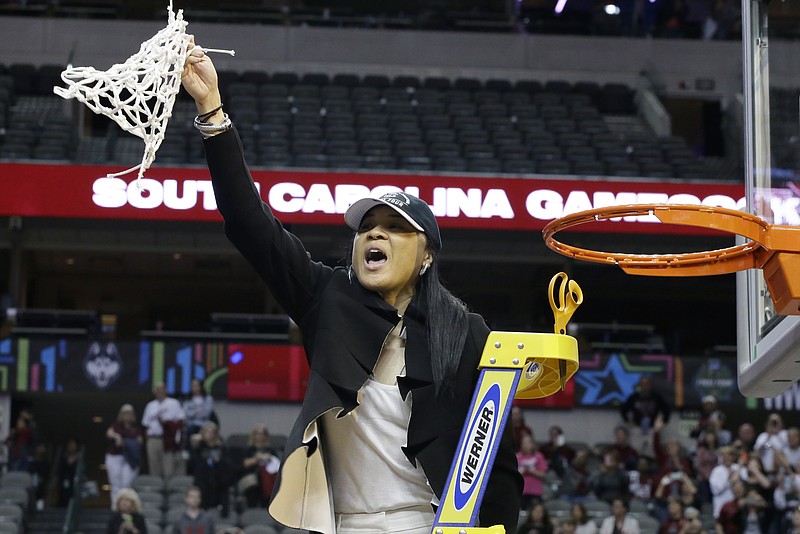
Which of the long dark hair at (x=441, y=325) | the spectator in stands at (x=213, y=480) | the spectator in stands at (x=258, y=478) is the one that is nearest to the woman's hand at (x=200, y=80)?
the long dark hair at (x=441, y=325)

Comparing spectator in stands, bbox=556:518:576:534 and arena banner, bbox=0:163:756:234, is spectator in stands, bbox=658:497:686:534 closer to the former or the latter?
spectator in stands, bbox=556:518:576:534

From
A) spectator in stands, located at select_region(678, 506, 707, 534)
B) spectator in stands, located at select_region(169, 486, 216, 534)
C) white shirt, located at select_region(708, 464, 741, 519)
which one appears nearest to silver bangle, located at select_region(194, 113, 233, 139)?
spectator in stands, located at select_region(678, 506, 707, 534)

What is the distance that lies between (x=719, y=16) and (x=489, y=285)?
7897mm

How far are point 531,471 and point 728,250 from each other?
32.2ft

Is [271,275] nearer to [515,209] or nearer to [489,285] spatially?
[515,209]

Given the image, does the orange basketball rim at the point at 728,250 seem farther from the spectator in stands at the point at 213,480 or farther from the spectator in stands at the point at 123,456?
the spectator in stands at the point at 123,456

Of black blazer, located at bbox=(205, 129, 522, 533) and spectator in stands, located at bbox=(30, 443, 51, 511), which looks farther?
spectator in stands, located at bbox=(30, 443, 51, 511)

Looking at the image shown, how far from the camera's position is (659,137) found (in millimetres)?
23281

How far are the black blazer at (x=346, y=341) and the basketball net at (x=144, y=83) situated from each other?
0.48ft

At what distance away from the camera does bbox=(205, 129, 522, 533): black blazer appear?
→ 3249 mm

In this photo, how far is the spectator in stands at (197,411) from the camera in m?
15.7

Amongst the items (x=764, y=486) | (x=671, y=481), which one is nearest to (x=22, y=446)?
(x=671, y=481)

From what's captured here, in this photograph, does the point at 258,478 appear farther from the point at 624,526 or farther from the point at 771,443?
the point at 771,443

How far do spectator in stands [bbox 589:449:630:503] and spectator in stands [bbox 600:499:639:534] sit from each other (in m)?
1.16
